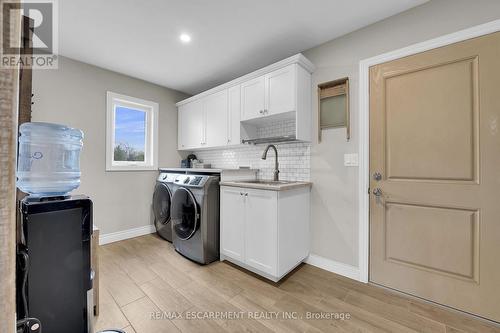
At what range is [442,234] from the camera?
1.55 meters

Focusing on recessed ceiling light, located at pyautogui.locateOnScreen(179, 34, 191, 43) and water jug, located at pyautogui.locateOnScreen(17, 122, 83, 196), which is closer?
water jug, located at pyautogui.locateOnScreen(17, 122, 83, 196)

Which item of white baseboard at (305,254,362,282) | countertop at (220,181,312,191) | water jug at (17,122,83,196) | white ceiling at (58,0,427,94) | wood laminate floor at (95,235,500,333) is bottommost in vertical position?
wood laminate floor at (95,235,500,333)

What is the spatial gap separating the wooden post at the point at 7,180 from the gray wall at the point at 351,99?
2146 mm

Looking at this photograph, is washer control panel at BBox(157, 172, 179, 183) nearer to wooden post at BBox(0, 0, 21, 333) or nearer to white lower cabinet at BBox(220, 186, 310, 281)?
white lower cabinet at BBox(220, 186, 310, 281)

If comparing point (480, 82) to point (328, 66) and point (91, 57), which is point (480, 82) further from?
point (91, 57)

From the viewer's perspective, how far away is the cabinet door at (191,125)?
3.18 meters

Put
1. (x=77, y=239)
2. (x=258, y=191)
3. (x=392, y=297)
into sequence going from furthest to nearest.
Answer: (x=258, y=191)
(x=392, y=297)
(x=77, y=239)

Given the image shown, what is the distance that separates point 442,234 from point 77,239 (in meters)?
2.33

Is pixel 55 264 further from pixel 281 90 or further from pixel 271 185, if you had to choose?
pixel 281 90

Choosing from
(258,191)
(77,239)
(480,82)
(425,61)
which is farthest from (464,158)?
(77,239)

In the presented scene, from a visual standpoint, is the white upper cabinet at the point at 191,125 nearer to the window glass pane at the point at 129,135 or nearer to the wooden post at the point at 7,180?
the window glass pane at the point at 129,135

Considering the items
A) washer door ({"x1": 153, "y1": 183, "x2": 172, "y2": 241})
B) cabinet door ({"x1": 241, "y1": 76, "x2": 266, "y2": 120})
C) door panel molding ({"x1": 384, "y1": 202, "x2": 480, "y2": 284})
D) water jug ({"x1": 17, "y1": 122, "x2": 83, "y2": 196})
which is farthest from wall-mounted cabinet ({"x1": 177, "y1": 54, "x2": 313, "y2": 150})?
water jug ({"x1": 17, "y1": 122, "x2": 83, "y2": 196})

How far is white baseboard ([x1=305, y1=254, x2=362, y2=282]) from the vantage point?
194cm

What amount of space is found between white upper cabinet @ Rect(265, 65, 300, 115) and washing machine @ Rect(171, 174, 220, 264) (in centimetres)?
102
